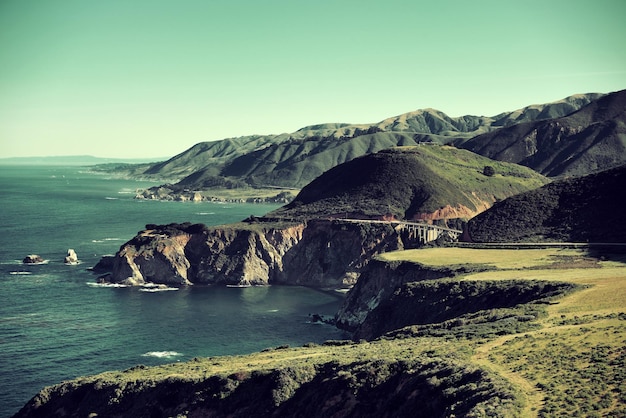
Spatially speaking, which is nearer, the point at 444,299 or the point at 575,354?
the point at 575,354

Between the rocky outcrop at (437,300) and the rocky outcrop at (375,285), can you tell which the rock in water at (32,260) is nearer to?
the rocky outcrop at (375,285)

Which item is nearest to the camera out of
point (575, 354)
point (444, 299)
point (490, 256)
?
point (575, 354)

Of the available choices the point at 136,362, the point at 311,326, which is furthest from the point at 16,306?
the point at 311,326

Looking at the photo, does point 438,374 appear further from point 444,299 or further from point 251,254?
point 251,254

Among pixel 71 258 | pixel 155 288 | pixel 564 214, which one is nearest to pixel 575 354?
pixel 564 214

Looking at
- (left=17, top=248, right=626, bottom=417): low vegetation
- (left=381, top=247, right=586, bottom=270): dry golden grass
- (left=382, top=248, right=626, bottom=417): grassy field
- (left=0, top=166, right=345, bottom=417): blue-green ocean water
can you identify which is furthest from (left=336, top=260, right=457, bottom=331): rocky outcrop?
(left=17, top=248, right=626, bottom=417): low vegetation
